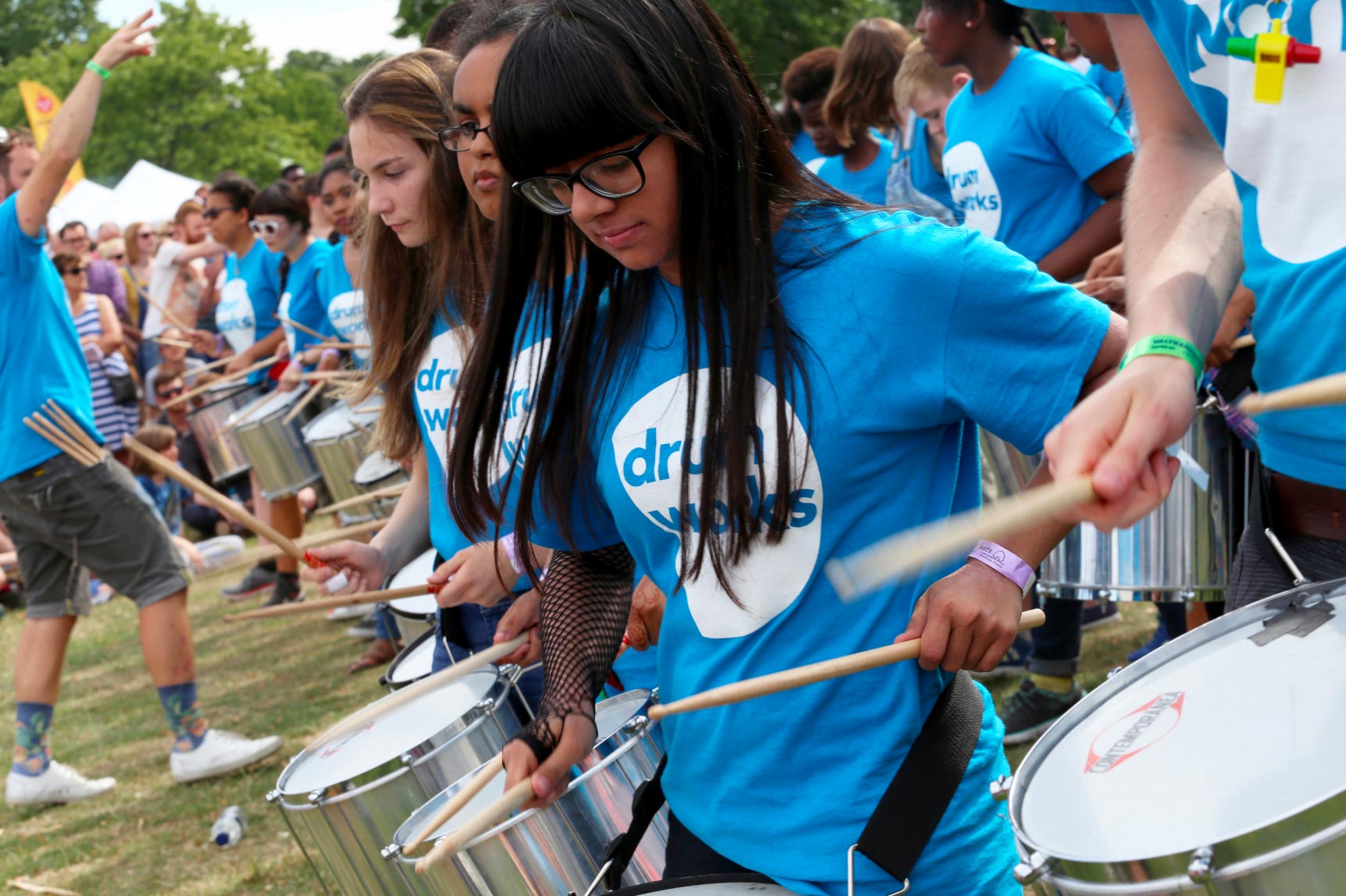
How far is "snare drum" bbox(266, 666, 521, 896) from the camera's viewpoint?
2.43m

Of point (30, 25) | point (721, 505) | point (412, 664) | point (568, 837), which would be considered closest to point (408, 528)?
Result: point (412, 664)

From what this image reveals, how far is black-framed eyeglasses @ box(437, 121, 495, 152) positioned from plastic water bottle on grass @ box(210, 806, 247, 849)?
10.00 ft

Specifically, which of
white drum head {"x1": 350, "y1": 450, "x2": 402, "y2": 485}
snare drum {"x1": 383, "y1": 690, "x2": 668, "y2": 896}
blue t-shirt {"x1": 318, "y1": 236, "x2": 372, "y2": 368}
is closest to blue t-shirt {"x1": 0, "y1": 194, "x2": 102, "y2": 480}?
white drum head {"x1": 350, "y1": 450, "x2": 402, "y2": 485}

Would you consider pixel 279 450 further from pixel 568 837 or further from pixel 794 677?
pixel 794 677

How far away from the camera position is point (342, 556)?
2.87 m

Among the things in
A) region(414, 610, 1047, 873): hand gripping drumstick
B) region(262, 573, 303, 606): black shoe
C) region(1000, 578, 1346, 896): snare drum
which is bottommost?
region(262, 573, 303, 606): black shoe

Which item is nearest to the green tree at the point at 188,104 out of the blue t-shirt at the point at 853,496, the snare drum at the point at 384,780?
the snare drum at the point at 384,780

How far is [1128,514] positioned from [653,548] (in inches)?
32.7

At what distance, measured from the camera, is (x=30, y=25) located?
156 feet

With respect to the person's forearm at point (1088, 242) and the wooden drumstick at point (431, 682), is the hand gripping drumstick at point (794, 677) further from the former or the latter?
the person's forearm at point (1088, 242)

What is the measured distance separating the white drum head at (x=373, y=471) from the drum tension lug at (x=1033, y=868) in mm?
4262

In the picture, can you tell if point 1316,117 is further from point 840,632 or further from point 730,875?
point 730,875

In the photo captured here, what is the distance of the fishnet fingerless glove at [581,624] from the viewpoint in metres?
2.04

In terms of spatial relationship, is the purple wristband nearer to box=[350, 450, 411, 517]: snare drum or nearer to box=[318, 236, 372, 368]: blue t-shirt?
box=[350, 450, 411, 517]: snare drum
